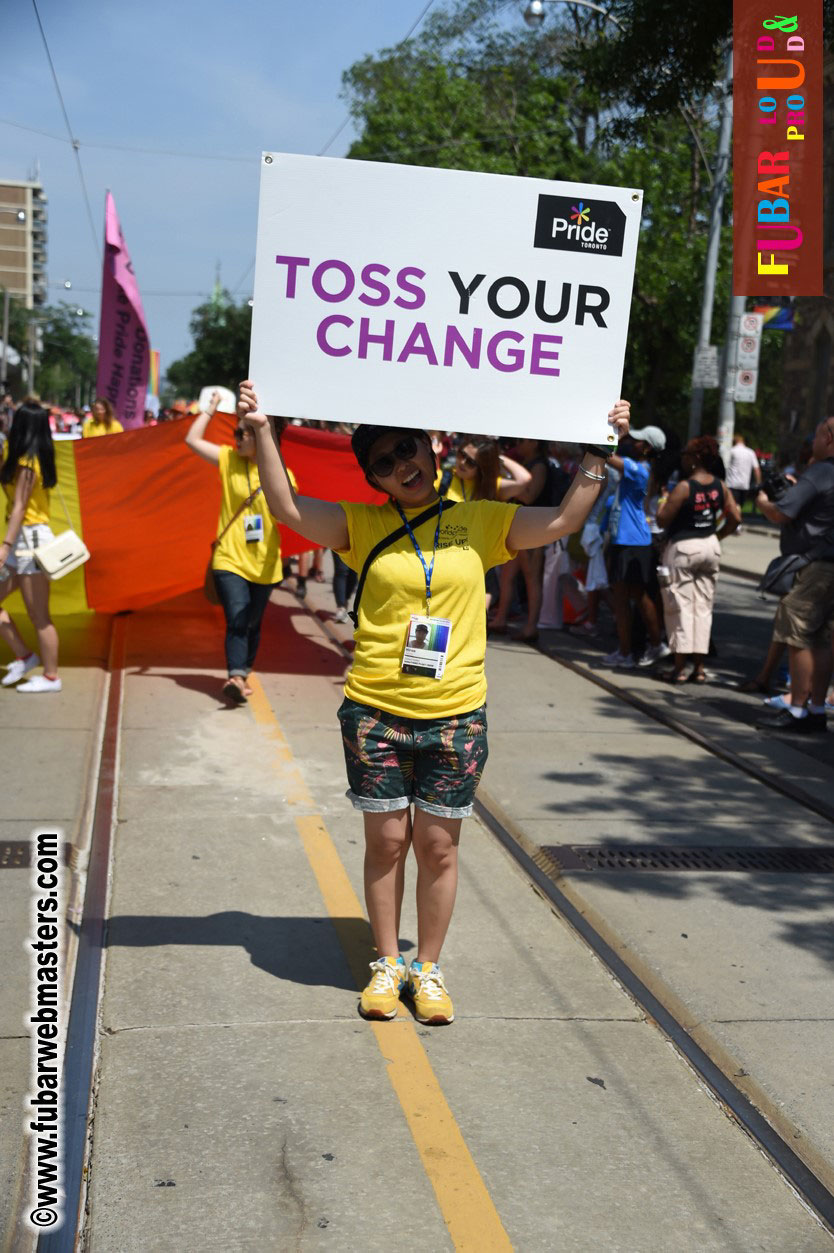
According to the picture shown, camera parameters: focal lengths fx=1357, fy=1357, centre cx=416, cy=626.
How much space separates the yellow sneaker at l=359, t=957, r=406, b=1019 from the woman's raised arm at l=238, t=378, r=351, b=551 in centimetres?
131

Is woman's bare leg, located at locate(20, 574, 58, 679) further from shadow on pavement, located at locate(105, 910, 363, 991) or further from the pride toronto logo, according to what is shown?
the pride toronto logo

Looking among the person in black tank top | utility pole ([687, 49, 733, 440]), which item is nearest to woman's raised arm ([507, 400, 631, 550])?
the person in black tank top

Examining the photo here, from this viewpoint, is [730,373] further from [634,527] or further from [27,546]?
[27,546]

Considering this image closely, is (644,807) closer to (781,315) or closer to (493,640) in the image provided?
(493,640)

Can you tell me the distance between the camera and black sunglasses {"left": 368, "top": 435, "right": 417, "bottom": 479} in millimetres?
3988

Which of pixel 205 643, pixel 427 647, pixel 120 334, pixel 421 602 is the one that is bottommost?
pixel 205 643

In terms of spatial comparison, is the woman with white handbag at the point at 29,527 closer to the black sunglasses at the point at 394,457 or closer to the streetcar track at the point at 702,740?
the streetcar track at the point at 702,740

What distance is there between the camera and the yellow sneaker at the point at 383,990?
4160 millimetres

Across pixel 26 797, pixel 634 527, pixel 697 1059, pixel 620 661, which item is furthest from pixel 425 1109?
pixel 620 661

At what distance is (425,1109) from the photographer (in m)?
3.65

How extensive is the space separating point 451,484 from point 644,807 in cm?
421

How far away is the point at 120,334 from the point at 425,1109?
10.4 m

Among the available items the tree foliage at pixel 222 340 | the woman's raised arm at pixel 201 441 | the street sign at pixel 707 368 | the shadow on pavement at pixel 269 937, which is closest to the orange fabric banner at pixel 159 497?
the woman's raised arm at pixel 201 441

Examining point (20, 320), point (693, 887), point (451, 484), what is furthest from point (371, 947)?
point (20, 320)
